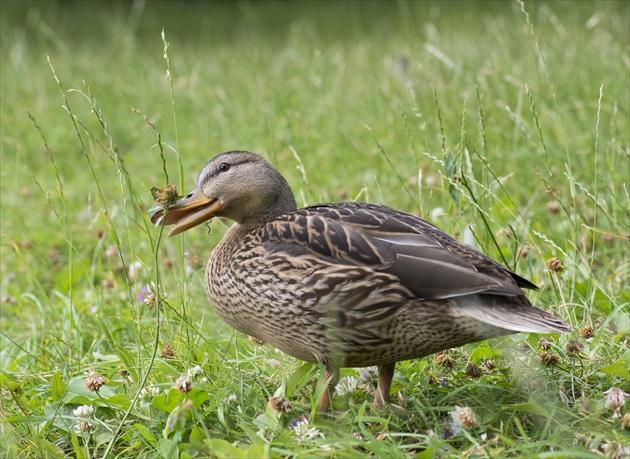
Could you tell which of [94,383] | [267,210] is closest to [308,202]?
[267,210]

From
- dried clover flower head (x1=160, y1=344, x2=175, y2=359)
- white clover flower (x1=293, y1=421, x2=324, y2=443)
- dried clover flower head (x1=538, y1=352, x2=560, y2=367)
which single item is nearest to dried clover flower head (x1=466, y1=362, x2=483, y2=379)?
dried clover flower head (x1=538, y1=352, x2=560, y2=367)

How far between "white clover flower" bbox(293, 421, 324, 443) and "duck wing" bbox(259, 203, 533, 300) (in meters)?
0.55

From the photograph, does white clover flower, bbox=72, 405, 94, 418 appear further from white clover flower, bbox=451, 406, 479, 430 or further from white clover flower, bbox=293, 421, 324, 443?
white clover flower, bbox=451, 406, 479, 430

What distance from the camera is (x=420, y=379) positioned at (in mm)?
3166

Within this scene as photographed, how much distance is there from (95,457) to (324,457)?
0.88 metres

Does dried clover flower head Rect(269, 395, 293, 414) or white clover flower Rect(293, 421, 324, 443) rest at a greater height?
dried clover flower head Rect(269, 395, 293, 414)

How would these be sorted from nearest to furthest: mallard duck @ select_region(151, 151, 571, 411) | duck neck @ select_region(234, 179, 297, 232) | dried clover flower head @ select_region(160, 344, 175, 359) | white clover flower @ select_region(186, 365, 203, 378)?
mallard duck @ select_region(151, 151, 571, 411)
white clover flower @ select_region(186, 365, 203, 378)
dried clover flower head @ select_region(160, 344, 175, 359)
duck neck @ select_region(234, 179, 297, 232)

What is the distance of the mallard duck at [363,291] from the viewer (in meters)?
2.73

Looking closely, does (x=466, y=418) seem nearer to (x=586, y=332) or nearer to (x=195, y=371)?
(x=586, y=332)

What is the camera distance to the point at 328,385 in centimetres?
293

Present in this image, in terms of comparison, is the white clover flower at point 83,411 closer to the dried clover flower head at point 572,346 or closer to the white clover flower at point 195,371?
the white clover flower at point 195,371

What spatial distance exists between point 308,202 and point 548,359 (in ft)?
8.67

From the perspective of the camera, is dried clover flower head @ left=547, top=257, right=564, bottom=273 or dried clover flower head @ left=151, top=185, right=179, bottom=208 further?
dried clover flower head @ left=547, top=257, right=564, bottom=273

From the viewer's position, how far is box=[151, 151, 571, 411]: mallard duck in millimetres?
2729
